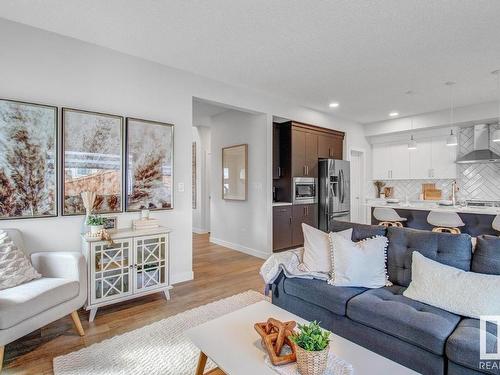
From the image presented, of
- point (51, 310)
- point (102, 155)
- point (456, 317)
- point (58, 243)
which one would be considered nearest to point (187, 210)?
point (102, 155)

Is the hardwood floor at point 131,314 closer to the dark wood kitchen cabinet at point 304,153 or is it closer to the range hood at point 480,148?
the dark wood kitchen cabinet at point 304,153

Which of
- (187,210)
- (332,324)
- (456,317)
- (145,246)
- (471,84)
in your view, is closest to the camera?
(456,317)

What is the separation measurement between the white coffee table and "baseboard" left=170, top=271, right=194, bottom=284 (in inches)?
74.8

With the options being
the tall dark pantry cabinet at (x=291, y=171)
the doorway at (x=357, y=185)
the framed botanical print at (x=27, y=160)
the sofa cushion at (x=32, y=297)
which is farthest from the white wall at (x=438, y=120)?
the sofa cushion at (x=32, y=297)

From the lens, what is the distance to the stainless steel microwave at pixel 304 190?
16.8ft

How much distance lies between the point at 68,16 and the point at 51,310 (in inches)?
95.7

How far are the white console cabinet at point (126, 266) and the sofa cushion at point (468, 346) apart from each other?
2.50 m

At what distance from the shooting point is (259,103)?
448 centimetres

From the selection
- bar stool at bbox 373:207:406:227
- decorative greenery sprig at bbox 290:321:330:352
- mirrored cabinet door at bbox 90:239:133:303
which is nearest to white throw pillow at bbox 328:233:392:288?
decorative greenery sprig at bbox 290:321:330:352

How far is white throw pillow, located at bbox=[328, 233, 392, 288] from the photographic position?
2.21m

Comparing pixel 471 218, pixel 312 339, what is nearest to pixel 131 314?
pixel 312 339

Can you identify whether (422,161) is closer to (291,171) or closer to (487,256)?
(291,171)

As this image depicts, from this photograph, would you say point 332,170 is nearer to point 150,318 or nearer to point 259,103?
point 259,103

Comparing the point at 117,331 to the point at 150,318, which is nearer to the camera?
the point at 117,331
